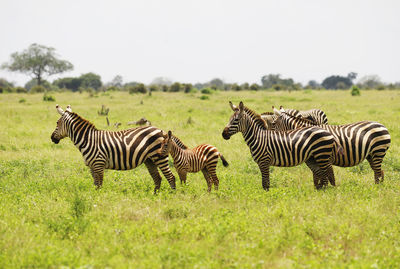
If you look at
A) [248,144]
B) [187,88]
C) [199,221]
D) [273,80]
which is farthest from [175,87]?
[273,80]

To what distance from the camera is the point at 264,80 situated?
394ft

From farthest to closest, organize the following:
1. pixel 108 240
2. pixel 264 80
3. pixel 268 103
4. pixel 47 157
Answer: pixel 264 80 → pixel 268 103 → pixel 47 157 → pixel 108 240

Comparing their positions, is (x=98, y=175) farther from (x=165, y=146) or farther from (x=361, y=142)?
(x=361, y=142)

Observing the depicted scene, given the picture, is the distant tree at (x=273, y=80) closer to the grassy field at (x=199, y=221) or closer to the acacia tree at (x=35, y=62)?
the acacia tree at (x=35, y=62)

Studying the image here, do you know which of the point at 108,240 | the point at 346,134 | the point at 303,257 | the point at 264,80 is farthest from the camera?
the point at 264,80

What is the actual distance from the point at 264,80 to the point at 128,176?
378ft

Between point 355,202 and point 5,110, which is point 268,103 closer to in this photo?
point 5,110

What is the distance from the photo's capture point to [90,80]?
286 feet

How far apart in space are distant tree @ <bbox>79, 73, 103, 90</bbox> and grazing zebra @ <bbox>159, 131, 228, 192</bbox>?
275 feet

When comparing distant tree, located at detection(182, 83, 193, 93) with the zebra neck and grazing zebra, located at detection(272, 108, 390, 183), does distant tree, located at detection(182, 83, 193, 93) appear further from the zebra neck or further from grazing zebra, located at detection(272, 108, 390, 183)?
grazing zebra, located at detection(272, 108, 390, 183)

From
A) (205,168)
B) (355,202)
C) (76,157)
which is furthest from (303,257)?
(76,157)

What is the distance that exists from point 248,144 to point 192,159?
1356mm

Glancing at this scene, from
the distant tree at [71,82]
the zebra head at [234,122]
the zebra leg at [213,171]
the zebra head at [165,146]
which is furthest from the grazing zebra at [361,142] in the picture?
the distant tree at [71,82]

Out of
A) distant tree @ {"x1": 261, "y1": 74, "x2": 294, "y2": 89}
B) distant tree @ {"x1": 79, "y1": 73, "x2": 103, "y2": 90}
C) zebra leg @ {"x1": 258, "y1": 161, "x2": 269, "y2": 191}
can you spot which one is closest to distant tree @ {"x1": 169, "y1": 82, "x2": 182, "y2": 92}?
zebra leg @ {"x1": 258, "y1": 161, "x2": 269, "y2": 191}
